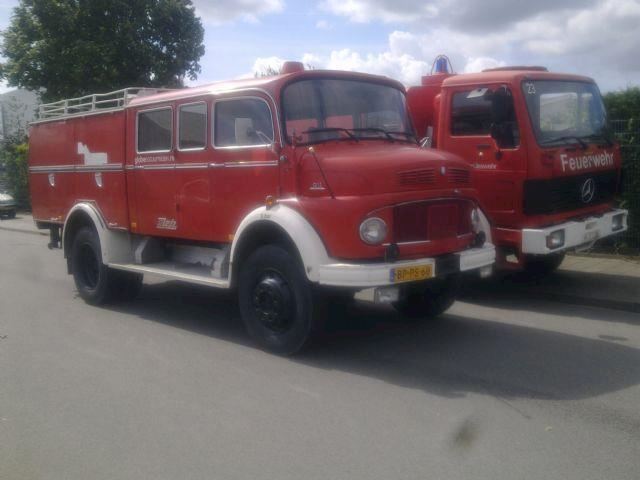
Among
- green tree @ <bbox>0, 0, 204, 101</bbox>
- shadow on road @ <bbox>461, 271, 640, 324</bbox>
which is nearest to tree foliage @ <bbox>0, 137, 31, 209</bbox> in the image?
green tree @ <bbox>0, 0, 204, 101</bbox>

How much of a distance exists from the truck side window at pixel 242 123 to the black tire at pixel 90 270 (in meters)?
2.76

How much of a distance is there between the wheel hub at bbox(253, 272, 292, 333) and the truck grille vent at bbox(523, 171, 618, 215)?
10.4ft

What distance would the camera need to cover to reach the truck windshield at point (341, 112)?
6.75 m

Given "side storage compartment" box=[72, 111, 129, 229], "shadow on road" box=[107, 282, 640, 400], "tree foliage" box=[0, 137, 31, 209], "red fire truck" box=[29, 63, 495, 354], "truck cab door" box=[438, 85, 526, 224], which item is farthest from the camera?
"tree foliage" box=[0, 137, 31, 209]

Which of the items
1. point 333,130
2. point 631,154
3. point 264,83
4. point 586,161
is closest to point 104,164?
point 264,83

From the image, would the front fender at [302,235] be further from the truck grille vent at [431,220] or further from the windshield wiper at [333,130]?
the windshield wiper at [333,130]

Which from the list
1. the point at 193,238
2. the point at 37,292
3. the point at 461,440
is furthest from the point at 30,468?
the point at 37,292

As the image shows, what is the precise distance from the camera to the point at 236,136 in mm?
7188

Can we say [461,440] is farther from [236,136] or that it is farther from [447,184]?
[236,136]

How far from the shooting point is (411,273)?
6.05 m

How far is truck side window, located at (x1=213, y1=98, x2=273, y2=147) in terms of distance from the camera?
686 cm

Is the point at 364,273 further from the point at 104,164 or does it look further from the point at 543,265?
the point at 543,265

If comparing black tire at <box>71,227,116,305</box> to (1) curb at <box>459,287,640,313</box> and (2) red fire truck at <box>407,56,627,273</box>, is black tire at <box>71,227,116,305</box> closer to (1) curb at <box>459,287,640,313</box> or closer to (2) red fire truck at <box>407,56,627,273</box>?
(2) red fire truck at <box>407,56,627,273</box>

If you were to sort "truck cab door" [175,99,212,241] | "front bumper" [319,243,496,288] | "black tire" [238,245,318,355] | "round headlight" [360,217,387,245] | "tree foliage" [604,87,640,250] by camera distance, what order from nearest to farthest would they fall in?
"front bumper" [319,243,496,288] → "round headlight" [360,217,387,245] → "black tire" [238,245,318,355] → "truck cab door" [175,99,212,241] → "tree foliage" [604,87,640,250]
